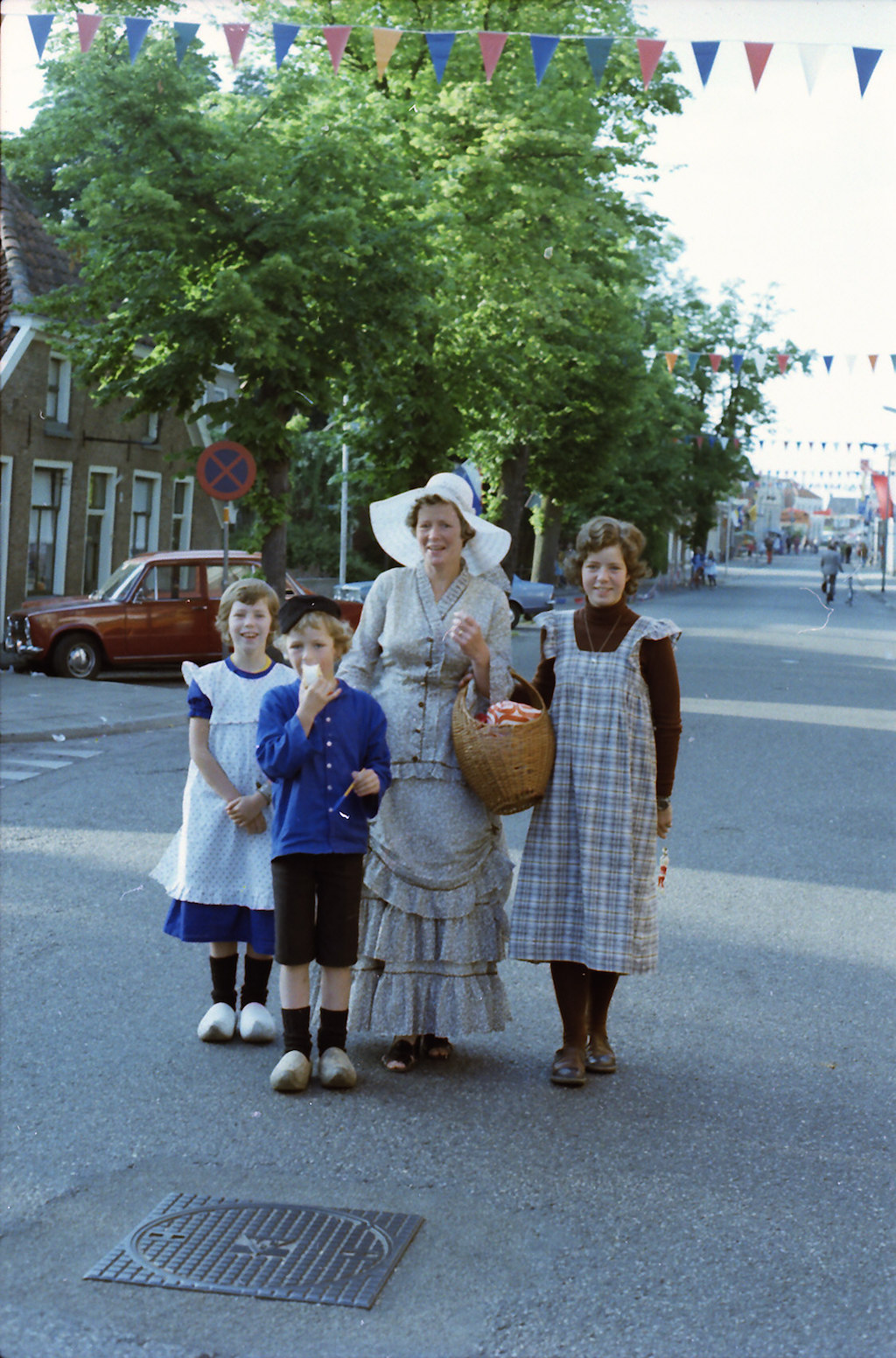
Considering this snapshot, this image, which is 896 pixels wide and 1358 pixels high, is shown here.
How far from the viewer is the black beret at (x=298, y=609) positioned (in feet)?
15.7

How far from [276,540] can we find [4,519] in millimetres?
7447

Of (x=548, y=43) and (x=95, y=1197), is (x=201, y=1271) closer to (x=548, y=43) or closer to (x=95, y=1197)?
(x=95, y=1197)

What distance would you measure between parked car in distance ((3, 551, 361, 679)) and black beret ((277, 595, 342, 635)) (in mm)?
15215

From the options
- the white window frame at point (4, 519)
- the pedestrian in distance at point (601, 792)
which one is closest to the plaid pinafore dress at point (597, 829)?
the pedestrian in distance at point (601, 792)

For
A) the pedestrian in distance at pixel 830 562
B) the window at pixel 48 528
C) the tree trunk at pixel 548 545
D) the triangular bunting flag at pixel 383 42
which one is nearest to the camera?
the triangular bunting flag at pixel 383 42

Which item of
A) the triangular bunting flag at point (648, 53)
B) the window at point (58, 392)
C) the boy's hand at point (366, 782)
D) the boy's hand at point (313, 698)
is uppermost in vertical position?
the triangular bunting flag at point (648, 53)

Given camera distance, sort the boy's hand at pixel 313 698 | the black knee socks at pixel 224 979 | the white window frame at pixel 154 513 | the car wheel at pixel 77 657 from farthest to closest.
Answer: the white window frame at pixel 154 513, the car wheel at pixel 77 657, the black knee socks at pixel 224 979, the boy's hand at pixel 313 698

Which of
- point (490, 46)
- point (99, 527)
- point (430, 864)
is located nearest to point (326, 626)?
point (430, 864)

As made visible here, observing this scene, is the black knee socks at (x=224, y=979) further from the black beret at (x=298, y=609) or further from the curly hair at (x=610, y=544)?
the curly hair at (x=610, y=544)

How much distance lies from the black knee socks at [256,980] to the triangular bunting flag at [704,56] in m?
7.22

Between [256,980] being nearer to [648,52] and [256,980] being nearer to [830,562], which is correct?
[648,52]

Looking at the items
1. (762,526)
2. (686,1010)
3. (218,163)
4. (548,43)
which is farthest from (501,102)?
(762,526)

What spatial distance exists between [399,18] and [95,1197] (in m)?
24.5

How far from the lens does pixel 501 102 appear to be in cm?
2427
